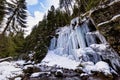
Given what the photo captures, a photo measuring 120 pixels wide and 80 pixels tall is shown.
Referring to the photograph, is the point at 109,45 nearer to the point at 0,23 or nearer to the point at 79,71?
the point at 79,71

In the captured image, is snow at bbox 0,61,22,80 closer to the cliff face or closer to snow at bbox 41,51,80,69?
snow at bbox 41,51,80,69

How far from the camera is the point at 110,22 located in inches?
523

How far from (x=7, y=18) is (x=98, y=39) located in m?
12.1

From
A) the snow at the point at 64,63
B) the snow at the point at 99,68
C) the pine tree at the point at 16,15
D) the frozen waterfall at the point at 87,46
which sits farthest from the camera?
the pine tree at the point at 16,15

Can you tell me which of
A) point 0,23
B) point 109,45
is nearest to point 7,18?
point 0,23

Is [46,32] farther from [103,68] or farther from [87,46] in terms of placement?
[103,68]

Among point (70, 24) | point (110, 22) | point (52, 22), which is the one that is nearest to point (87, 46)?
point (110, 22)

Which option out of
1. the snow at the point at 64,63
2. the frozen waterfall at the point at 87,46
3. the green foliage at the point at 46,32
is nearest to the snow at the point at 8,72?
the snow at the point at 64,63

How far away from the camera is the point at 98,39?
16.1 meters

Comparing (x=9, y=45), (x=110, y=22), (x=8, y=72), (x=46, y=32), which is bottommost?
(x=8, y=72)

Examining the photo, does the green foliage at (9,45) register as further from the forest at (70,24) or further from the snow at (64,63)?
the snow at (64,63)

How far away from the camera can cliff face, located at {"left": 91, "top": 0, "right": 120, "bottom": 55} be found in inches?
513

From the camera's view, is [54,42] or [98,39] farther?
[54,42]

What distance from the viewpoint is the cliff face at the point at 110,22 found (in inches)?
513
